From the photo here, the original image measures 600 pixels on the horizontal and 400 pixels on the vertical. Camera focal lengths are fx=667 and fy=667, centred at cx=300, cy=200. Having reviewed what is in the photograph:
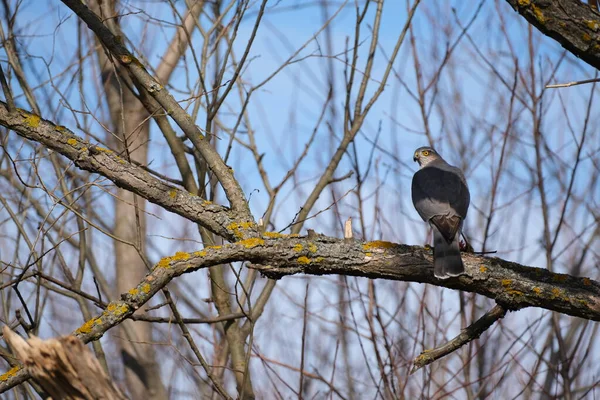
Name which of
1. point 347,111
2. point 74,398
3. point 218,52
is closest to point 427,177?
point 347,111

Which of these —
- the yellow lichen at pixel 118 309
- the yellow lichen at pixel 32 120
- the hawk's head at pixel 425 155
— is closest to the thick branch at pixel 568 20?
the yellow lichen at pixel 118 309

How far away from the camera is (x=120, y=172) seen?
2998mm

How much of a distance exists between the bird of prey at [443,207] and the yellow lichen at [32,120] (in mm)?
1889

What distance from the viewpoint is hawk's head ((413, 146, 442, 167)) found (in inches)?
217

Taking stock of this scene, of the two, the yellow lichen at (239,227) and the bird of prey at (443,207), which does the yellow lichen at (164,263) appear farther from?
the bird of prey at (443,207)

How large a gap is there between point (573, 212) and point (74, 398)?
6318 mm

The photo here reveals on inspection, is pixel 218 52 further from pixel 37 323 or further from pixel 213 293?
pixel 37 323

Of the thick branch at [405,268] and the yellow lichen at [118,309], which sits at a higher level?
the thick branch at [405,268]

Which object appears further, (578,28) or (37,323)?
(37,323)

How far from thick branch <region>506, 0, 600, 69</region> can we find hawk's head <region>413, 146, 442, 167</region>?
2978mm

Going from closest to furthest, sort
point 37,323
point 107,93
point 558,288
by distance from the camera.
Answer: point 558,288 < point 37,323 < point 107,93

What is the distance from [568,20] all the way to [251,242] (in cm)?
149

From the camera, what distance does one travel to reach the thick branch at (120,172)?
300 cm

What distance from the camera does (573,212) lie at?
7.19 m
